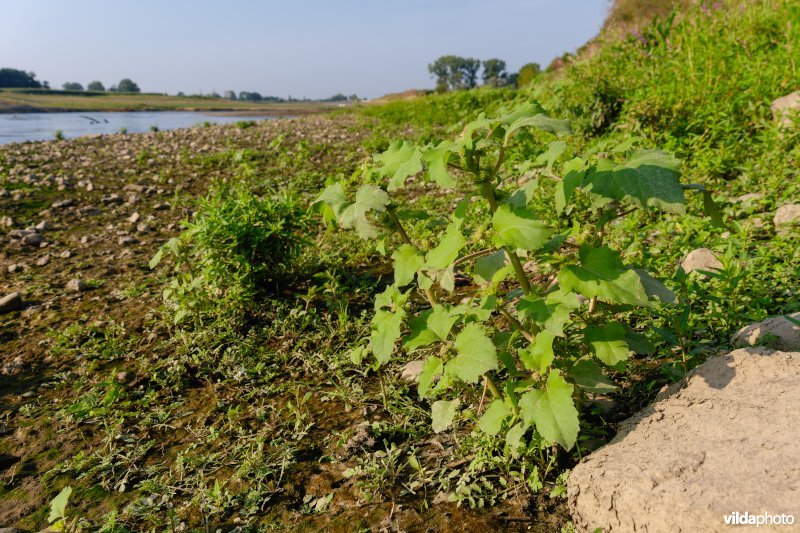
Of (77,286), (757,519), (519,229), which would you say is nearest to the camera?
(757,519)

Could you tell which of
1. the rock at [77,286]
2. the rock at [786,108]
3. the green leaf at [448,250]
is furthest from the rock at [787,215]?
the rock at [77,286]

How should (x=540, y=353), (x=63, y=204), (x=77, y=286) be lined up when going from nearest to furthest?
(x=540, y=353) → (x=77, y=286) → (x=63, y=204)

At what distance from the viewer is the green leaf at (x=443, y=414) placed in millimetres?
1984

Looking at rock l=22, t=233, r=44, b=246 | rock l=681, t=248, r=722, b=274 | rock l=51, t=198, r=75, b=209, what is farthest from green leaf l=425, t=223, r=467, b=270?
rock l=51, t=198, r=75, b=209

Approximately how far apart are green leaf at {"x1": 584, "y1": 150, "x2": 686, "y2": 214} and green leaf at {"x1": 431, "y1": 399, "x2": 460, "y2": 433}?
1.01 meters

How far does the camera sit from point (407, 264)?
6.14ft

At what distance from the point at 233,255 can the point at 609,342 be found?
261cm

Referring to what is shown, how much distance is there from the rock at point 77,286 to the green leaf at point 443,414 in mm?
3493

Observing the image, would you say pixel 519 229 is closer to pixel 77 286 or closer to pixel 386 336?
pixel 386 336

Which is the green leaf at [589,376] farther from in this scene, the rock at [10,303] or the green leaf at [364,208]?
the rock at [10,303]

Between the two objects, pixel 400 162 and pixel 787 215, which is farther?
pixel 787 215

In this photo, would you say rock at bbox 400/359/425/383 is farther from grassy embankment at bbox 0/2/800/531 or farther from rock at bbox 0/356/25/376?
rock at bbox 0/356/25/376

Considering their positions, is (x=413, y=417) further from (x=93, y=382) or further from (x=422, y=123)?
(x=422, y=123)

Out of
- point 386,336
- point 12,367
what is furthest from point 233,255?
point 386,336
